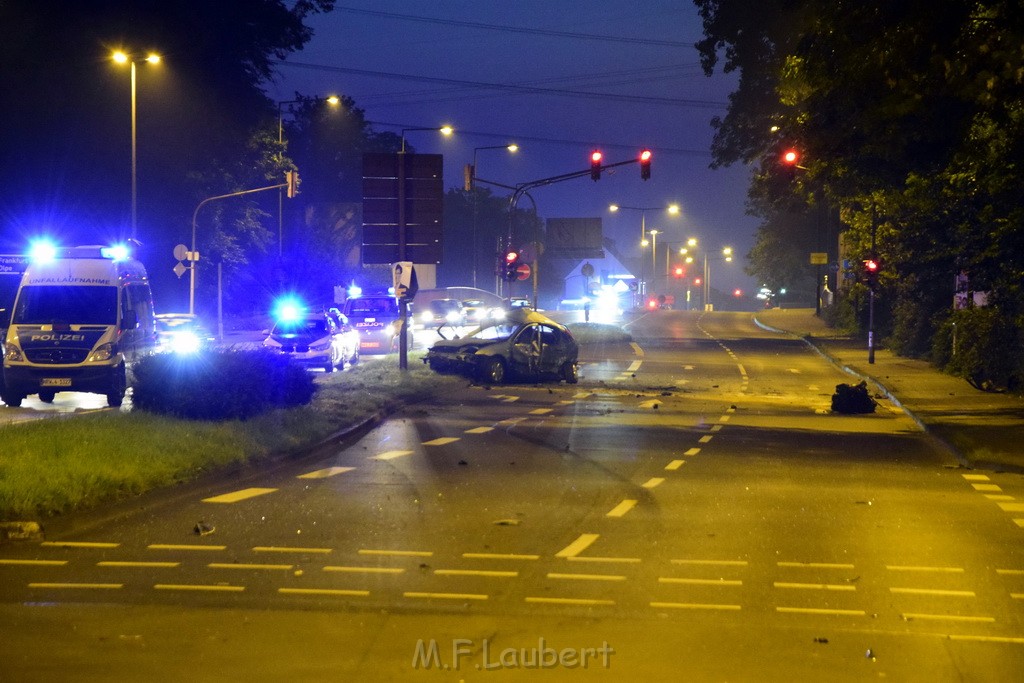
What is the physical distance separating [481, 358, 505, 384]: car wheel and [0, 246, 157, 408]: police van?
28.5 ft

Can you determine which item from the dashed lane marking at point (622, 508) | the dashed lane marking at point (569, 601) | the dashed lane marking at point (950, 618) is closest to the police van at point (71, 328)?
the dashed lane marking at point (622, 508)

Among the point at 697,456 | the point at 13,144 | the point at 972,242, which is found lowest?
the point at 697,456

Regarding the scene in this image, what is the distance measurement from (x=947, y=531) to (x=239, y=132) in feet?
140

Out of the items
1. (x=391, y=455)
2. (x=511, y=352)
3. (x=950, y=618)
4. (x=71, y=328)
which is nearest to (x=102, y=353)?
(x=71, y=328)

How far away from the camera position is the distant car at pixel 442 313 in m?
57.6

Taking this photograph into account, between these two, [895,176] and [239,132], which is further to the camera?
[239,132]

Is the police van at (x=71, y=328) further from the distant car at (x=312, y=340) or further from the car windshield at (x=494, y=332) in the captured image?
the distant car at (x=312, y=340)

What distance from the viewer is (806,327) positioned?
7000 cm

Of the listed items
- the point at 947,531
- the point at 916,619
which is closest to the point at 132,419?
the point at 947,531

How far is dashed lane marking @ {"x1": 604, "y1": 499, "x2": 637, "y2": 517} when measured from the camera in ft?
36.6

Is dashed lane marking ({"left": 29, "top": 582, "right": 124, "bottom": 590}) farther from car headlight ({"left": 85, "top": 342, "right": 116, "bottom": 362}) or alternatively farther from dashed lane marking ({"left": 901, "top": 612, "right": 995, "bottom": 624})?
car headlight ({"left": 85, "top": 342, "right": 116, "bottom": 362})

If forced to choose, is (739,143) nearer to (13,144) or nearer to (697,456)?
(13,144)

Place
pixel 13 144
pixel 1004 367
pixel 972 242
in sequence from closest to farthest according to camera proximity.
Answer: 1. pixel 972 242
2. pixel 1004 367
3. pixel 13 144

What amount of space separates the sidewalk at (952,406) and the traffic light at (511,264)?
11.0m
